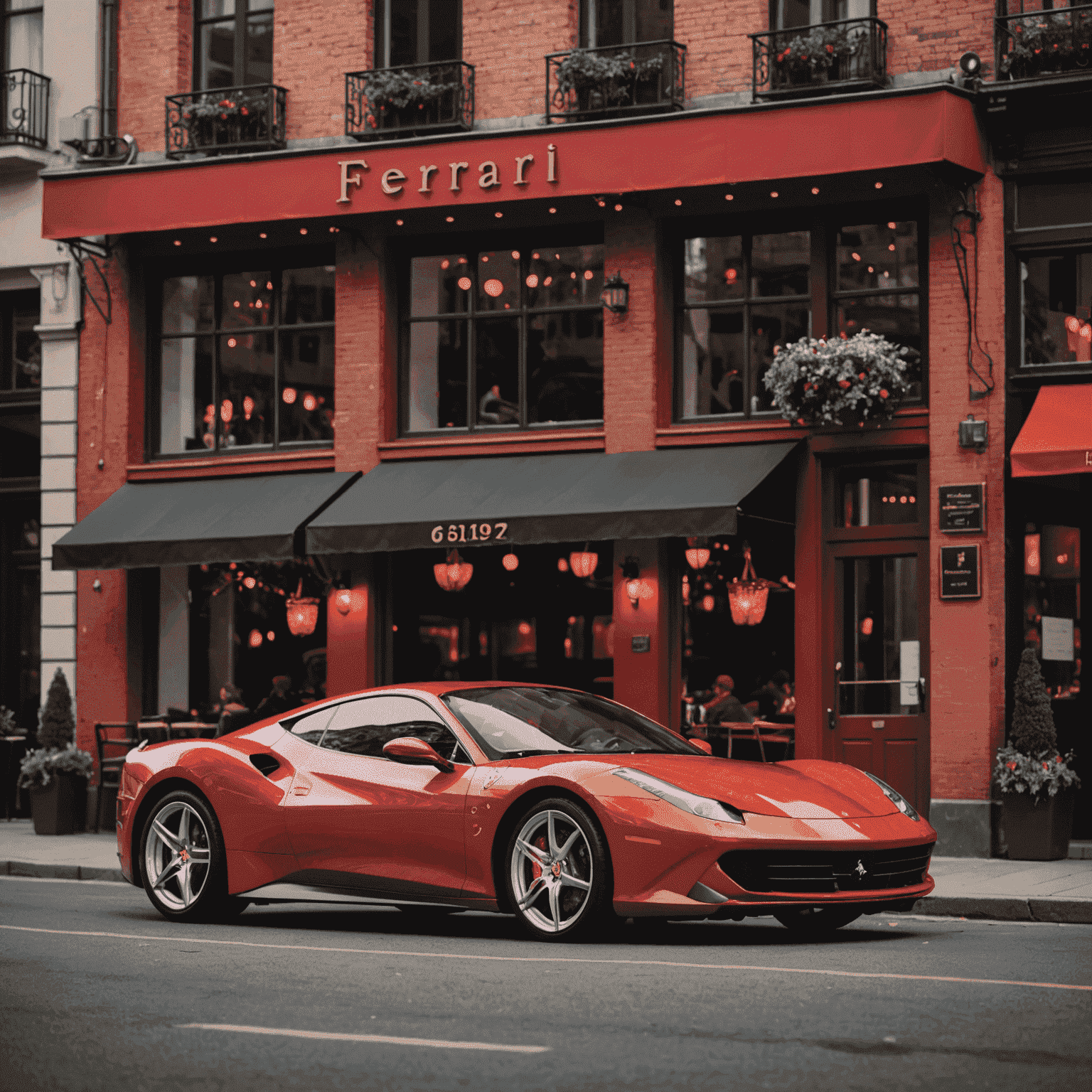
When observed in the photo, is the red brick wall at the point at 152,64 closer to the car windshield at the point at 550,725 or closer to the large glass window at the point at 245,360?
the large glass window at the point at 245,360

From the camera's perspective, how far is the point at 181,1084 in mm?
5652

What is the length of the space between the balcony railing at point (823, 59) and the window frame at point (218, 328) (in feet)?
17.4

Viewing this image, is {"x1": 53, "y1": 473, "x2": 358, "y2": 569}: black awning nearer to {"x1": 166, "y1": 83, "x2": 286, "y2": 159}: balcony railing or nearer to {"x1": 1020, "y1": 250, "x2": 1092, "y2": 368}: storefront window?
{"x1": 166, "y1": 83, "x2": 286, "y2": 159}: balcony railing

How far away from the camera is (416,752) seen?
9.73 m

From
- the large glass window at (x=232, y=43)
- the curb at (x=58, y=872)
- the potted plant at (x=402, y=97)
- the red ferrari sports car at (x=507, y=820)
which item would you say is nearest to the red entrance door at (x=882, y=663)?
the potted plant at (x=402, y=97)

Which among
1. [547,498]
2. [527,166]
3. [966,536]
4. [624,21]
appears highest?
[624,21]

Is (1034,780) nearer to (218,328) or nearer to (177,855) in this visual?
(177,855)

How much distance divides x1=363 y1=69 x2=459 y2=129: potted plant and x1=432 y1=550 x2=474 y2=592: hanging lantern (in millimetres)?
4585

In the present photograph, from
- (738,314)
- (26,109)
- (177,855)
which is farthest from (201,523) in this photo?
(177,855)

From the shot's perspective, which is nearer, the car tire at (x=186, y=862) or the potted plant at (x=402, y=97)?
the car tire at (x=186, y=862)

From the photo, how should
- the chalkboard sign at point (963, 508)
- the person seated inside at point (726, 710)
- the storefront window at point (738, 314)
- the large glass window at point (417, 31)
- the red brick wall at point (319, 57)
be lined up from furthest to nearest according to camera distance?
1. the red brick wall at point (319, 57)
2. the large glass window at point (417, 31)
3. the storefront window at point (738, 314)
4. the person seated inside at point (726, 710)
5. the chalkboard sign at point (963, 508)

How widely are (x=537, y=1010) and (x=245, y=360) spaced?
14.3 m

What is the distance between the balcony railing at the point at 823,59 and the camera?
17.1m

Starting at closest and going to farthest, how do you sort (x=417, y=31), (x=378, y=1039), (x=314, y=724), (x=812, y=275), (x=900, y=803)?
(x=378, y=1039) < (x=900, y=803) < (x=314, y=724) < (x=812, y=275) < (x=417, y=31)
